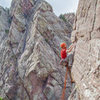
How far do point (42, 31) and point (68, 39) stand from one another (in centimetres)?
Result: 399

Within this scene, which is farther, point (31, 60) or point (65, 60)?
point (31, 60)

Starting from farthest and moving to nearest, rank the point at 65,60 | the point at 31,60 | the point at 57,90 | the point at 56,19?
the point at 56,19 → the point at 31,60 → the point at 57,90 → the point at 65,60

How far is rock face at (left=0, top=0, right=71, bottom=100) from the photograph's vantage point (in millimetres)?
17797

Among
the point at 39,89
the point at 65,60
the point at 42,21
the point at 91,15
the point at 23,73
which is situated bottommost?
the point at 39,89

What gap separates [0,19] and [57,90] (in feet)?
64.5

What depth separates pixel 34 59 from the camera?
18.9m

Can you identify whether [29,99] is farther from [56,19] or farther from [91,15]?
[91,15]

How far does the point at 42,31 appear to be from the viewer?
71.1 feet

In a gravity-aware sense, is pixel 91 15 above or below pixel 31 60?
above

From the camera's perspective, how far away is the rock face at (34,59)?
1780 cm

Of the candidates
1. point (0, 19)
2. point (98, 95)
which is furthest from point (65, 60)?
point (0, 19)

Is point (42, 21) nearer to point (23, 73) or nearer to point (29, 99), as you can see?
point (23, 73)

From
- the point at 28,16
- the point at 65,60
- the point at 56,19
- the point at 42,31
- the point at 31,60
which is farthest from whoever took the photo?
the point at 28,16

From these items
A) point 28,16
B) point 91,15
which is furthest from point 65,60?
point 28,16
